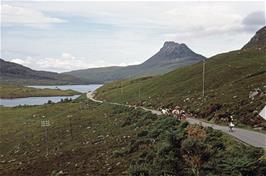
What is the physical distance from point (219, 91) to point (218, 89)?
147 inches

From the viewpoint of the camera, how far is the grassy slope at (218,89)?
4745 centimetres

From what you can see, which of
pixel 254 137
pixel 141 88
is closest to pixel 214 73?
pixel 141 88

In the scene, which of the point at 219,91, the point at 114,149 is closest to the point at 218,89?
the point at 219,91

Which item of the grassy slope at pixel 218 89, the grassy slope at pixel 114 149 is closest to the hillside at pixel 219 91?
the grassy slope at pixel 218 89

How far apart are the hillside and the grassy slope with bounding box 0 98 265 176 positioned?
299 inches

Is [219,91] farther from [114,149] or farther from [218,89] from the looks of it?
[114,149]

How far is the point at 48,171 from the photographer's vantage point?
114ft

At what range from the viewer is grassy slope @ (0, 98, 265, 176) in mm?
22031

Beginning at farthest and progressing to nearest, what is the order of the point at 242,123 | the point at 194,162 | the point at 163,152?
the point at 242,123 → the point at 163,152 → the point at 194,162

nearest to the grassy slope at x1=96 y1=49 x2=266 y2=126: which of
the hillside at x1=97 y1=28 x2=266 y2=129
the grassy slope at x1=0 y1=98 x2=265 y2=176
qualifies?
the hillside at x1=97 y1=28 x2=266 y2=129

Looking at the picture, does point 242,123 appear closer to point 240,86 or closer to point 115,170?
point 115,170

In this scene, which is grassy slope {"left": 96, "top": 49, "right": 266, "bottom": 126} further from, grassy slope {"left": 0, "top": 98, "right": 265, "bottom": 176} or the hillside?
grassy slope {"left": 0, "top": 98, "right": 265, "bottom": 176}

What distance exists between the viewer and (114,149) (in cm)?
3553

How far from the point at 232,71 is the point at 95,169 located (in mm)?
62081
